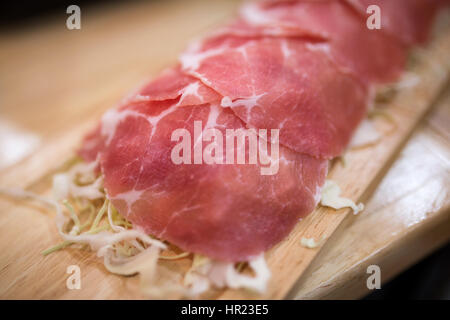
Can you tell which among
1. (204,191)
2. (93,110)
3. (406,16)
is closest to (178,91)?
(204,191)

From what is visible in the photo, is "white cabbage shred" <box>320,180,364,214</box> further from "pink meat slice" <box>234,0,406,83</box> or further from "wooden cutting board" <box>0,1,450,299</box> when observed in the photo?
"pink meat slice" <box>234,0,406,83</box>

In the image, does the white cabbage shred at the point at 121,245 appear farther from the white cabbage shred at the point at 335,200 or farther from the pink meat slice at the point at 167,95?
the white cabbage shred at the point at 335,200

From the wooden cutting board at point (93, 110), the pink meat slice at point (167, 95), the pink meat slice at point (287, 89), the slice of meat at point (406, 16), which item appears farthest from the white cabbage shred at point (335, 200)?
the slice of meat at point (406, 16)

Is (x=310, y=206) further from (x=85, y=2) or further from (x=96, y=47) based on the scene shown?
(x=85, y=2)

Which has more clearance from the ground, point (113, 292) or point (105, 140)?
point (105, 140)

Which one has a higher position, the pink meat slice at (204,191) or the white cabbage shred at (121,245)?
the pink meat slice at (204,191)

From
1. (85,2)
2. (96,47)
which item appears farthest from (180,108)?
(85,2)

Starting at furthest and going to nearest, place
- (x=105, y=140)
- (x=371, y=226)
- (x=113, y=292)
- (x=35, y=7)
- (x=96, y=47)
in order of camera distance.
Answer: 1. (x=35, y=7)
2. (x=96, y=47)
3. (x=105, y=140)
4. (x=371, y=226)
5. (x=113, y=292)
